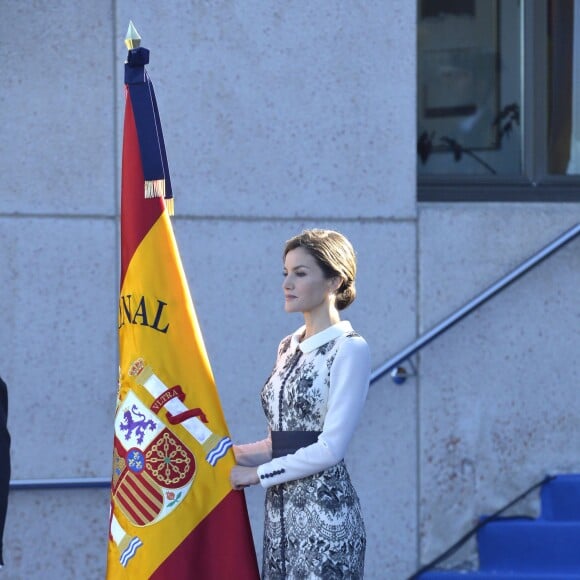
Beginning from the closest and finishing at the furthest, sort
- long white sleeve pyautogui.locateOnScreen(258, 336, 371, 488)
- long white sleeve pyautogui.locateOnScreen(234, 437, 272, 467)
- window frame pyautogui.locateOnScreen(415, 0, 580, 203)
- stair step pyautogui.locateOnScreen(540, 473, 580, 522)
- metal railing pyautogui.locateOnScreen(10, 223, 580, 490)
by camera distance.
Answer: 1. long white sleeve pyautogui.locateOnScreen(258, 336, 371, 488)
2. long white sleeve pyautogui.locateOnScreen(234, 437, 272, 467)
3. metal railing pyautogui.locateOnScreen(10, 223, 580, 490)
4. stair step pyautogui.locateOnScreen(540, 473, 580, 522)
5. window frame pyautogui.locateOnScreen(415, 0, 580, 203)

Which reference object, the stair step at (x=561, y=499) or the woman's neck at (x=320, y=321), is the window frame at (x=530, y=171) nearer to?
the stair step at (x=561, y=499)

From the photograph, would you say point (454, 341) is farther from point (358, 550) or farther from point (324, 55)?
point (358, 550)

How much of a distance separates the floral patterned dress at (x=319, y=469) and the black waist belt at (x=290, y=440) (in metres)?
0.02

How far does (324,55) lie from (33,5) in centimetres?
133

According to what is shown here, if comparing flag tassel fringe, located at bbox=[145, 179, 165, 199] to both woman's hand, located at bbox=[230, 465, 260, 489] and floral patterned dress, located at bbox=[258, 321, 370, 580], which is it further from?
woman's hand, located at bbox=[230, 465, 260, 489]

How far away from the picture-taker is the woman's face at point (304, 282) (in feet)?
11.2

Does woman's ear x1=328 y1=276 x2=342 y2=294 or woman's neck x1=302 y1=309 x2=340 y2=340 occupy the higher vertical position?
woman's ear x1=328 y1=276 x2=342 y2=294

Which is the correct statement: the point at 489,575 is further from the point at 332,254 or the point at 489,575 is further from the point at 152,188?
the point at 152,188

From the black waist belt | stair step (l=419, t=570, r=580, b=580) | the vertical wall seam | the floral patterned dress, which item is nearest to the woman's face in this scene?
the floral patterned dress

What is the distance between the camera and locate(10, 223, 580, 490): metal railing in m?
5.06

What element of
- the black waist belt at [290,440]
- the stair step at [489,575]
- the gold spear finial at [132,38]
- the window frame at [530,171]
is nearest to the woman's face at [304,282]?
the black waist belt at [290,440]

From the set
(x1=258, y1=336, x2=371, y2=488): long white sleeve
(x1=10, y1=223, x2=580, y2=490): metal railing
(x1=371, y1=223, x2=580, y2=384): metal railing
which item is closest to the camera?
(x1=258, y1=336, x2=371, y2=488): long white sleeve

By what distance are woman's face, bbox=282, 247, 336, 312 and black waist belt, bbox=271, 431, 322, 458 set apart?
0.37 metres

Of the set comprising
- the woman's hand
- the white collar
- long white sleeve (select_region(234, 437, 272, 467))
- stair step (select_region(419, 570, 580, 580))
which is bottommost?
stair step (select_region(419, 570, 580, 580))
